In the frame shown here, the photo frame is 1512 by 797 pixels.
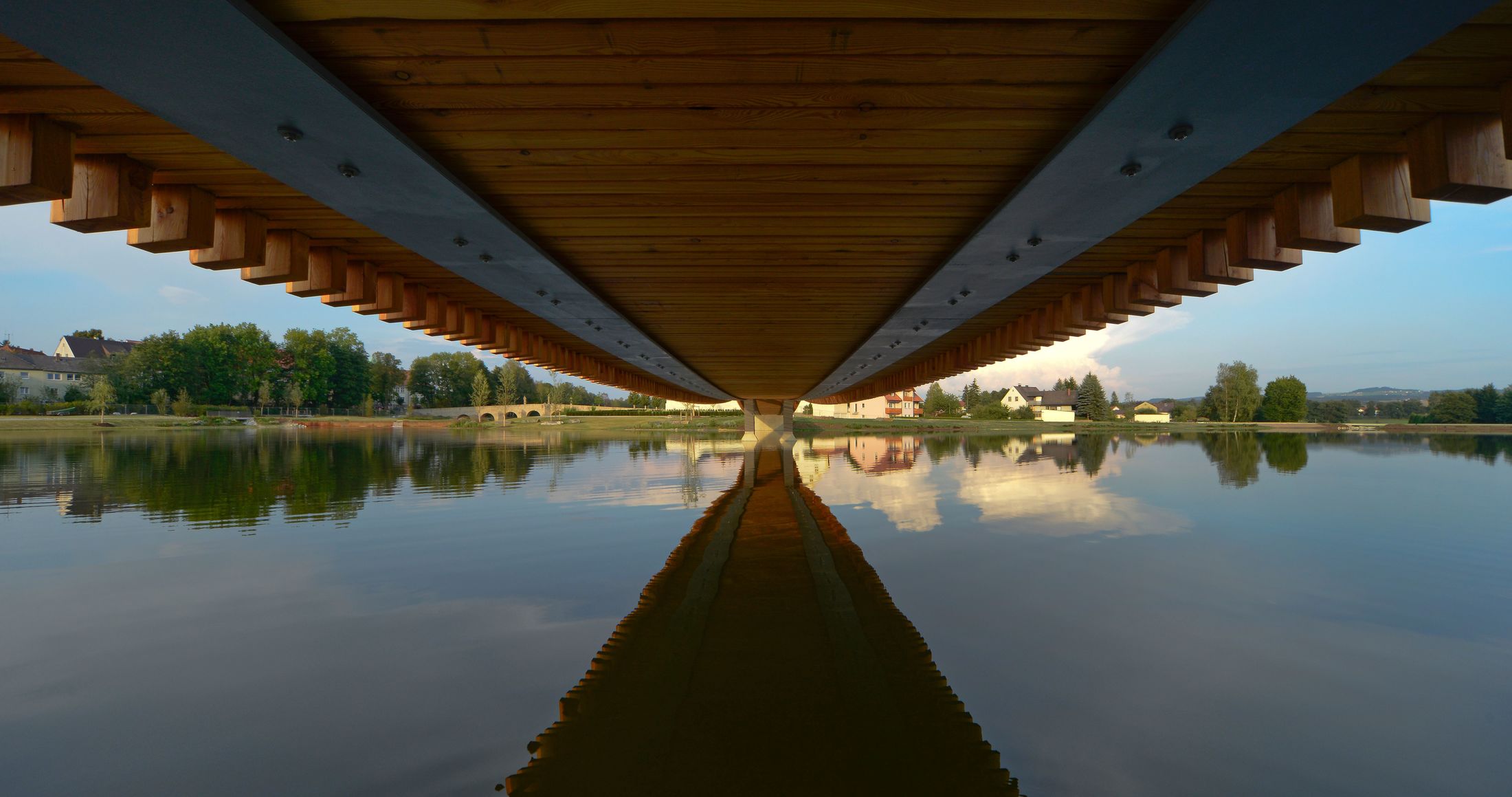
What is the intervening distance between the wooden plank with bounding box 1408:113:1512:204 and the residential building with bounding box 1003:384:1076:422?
11497cm

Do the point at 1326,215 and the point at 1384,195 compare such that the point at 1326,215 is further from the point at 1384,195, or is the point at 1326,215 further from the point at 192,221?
the point at 192,221

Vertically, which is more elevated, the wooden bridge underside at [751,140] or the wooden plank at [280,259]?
the wooden bridge underside at [751,140]

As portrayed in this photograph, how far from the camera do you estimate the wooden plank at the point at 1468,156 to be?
3.42m

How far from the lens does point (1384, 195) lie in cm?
399

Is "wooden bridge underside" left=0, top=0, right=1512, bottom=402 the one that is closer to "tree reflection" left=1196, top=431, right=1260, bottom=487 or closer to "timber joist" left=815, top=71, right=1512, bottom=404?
"timber joist" left=815, top=71, right=1512, bottom=404

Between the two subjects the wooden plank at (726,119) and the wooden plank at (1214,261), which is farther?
the wooden plank at (1214,261)

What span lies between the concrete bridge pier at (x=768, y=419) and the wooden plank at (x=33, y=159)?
3555 cm

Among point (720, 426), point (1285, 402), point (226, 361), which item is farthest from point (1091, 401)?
point (226, 361)

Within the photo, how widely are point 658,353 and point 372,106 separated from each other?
10325 millimetres

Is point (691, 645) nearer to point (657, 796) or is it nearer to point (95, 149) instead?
point (657, 796)

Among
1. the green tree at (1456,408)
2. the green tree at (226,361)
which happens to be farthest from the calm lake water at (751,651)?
the green tree at (226,361)

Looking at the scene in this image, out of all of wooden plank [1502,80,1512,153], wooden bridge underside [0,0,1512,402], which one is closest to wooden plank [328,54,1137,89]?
wooden bridge underside [0,0,1512,402]

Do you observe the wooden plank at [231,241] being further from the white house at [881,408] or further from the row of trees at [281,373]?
the white house at [881,408]

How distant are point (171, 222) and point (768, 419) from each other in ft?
124
